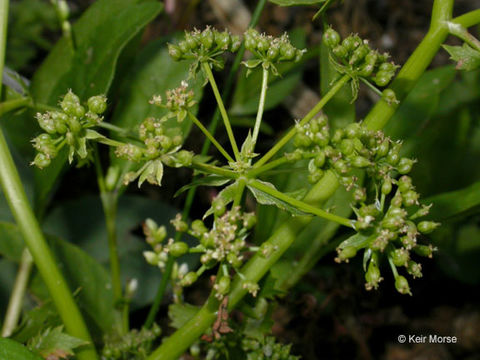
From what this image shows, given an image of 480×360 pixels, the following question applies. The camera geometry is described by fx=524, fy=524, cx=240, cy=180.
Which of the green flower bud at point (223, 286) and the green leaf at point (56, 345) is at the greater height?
the green flower bud at point (223, 286)

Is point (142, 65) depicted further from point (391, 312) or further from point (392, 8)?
point (392, 8)

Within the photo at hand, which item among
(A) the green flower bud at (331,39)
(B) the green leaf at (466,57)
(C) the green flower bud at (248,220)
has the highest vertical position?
(B) the green leaf at (466,57)

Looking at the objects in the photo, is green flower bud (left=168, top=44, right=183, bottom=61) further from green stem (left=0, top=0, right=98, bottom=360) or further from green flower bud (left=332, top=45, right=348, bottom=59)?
green stem (left=0, top=0, right=98, bottom=360)

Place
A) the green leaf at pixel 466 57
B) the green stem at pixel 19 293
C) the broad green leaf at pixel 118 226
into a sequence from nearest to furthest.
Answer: the green leaf at pixel 466 57 → the green stem at pixel 19 293 → the broad green leaf at pixel 118 226

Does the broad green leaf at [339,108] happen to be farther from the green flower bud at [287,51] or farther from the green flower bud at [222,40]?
the green flower bud at [222,40]

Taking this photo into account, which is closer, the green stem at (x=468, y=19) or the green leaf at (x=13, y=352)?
the green leaf at (x=13, y=352)

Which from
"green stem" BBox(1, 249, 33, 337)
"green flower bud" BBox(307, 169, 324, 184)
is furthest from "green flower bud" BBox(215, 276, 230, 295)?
"green stem" BBox(1, 249, 33, 337)

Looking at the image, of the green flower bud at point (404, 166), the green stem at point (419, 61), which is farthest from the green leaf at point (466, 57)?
the green flower bud at point (404, 166)
